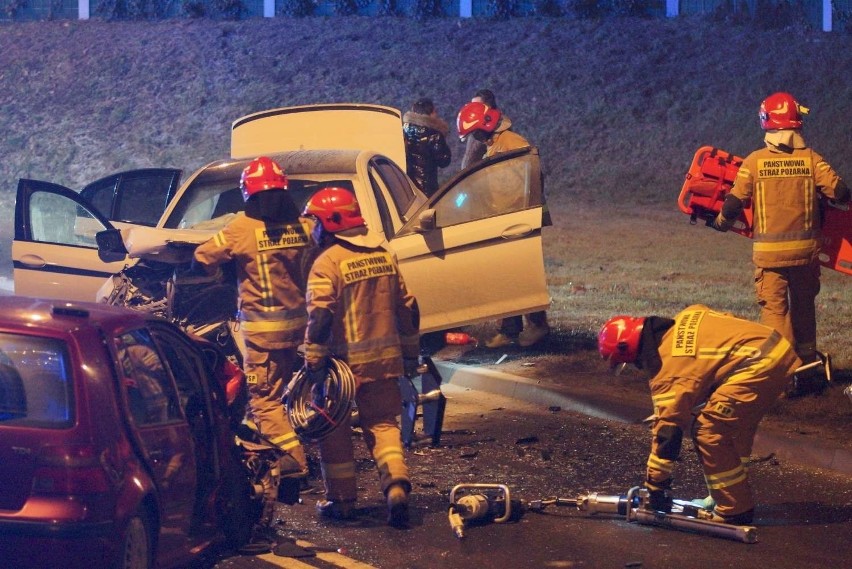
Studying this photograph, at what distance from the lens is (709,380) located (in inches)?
270

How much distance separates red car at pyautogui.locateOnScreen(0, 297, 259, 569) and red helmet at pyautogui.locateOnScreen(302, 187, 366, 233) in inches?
66.0

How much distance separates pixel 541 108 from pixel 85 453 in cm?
3330

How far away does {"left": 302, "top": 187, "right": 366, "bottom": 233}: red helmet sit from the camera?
24.3 feet

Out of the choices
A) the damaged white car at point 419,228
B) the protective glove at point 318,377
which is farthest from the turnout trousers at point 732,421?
the damaged white car at point 419,228

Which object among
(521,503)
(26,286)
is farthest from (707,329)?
(26,286)

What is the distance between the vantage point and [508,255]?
10312 millimetres

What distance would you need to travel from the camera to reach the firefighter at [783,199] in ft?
31.0

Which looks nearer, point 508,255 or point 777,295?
point 777,295

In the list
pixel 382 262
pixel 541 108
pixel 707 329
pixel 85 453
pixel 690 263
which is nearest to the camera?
pixel 85 453

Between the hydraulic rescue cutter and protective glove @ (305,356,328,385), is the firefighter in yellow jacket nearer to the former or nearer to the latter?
the hydraulic rescue cutter

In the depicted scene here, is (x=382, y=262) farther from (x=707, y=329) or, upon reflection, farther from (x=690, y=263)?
(x=690, y=263)

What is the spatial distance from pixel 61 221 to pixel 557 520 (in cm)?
519

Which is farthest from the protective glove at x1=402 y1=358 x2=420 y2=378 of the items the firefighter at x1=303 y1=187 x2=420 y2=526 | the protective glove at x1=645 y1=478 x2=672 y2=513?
the protective glove at x1=645 y1=478 x2=672 y2=513

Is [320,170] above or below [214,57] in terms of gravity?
below
